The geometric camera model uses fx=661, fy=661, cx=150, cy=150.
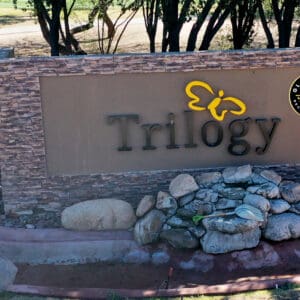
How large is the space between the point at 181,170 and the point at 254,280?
7.65 ft

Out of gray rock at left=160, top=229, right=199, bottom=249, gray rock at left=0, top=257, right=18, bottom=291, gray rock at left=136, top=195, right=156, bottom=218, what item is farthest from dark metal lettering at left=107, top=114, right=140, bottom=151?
gray rock at left=0, top=257, right=18, bottom=291

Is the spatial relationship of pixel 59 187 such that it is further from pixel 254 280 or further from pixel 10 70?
pixel 254 280

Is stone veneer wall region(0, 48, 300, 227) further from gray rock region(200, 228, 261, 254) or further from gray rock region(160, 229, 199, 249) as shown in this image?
gray rock region(200, 228, 261, 254)

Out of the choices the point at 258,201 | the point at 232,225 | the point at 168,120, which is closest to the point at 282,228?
the point at 258,201

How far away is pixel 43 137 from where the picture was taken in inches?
379

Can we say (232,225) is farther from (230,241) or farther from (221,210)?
(221,210)

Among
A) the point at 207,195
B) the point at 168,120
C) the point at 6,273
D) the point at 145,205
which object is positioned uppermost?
the point at 168,120

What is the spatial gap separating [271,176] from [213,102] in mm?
1363

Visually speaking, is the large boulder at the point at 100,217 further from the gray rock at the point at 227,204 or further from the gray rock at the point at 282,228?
the gray rock at the point at 282,228

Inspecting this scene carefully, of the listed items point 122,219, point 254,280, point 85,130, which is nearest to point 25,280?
point 122,219

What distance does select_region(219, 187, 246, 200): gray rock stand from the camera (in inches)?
360

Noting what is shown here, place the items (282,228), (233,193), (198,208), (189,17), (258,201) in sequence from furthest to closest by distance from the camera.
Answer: (189,17)
(233,193)
(198,208)
(258,201)
(282,228)

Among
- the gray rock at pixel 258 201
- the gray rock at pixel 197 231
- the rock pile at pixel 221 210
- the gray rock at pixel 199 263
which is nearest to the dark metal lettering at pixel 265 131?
the rock pile at pixel 221 210

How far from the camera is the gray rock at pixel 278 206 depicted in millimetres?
9055
